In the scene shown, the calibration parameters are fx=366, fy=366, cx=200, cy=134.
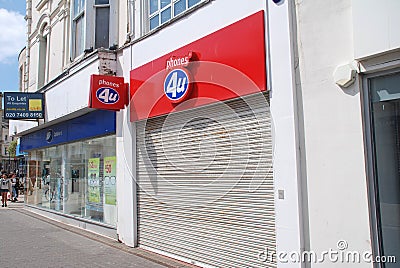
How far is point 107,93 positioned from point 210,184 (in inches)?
141

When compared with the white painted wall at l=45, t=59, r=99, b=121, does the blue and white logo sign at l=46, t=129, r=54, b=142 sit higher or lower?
lower

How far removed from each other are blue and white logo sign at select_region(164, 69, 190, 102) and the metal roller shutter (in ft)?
1.20

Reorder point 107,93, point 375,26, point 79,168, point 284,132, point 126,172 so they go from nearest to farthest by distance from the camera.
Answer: point 375,26 < point 284,132 < point 107,93 < point 126,172 < point 79,168

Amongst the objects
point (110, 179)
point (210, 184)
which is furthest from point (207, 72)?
point (110, 179)

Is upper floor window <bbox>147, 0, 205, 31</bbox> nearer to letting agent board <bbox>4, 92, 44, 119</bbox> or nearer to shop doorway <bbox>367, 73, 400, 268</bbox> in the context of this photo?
shop doorway <bbox>367, 73, 400, 268</bbox>

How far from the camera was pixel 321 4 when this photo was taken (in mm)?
4621

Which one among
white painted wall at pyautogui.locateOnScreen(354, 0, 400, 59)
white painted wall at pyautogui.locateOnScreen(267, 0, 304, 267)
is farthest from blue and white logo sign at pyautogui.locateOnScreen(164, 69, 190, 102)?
white painted wall at pyautogui.locateOnScreen(354, 0, 400, 59)

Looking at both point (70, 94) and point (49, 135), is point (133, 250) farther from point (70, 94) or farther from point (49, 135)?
point (49, 135)

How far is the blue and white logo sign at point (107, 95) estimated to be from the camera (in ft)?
27.5

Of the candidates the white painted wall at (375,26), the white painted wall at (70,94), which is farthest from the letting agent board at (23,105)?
the white painted wall at (375,26)

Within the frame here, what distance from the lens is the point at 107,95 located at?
8.42 meters

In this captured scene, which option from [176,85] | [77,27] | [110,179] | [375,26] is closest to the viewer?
[375,26]

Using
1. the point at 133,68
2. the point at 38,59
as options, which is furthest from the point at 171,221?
the point at 38,59

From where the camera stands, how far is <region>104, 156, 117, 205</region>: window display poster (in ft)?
31.6
